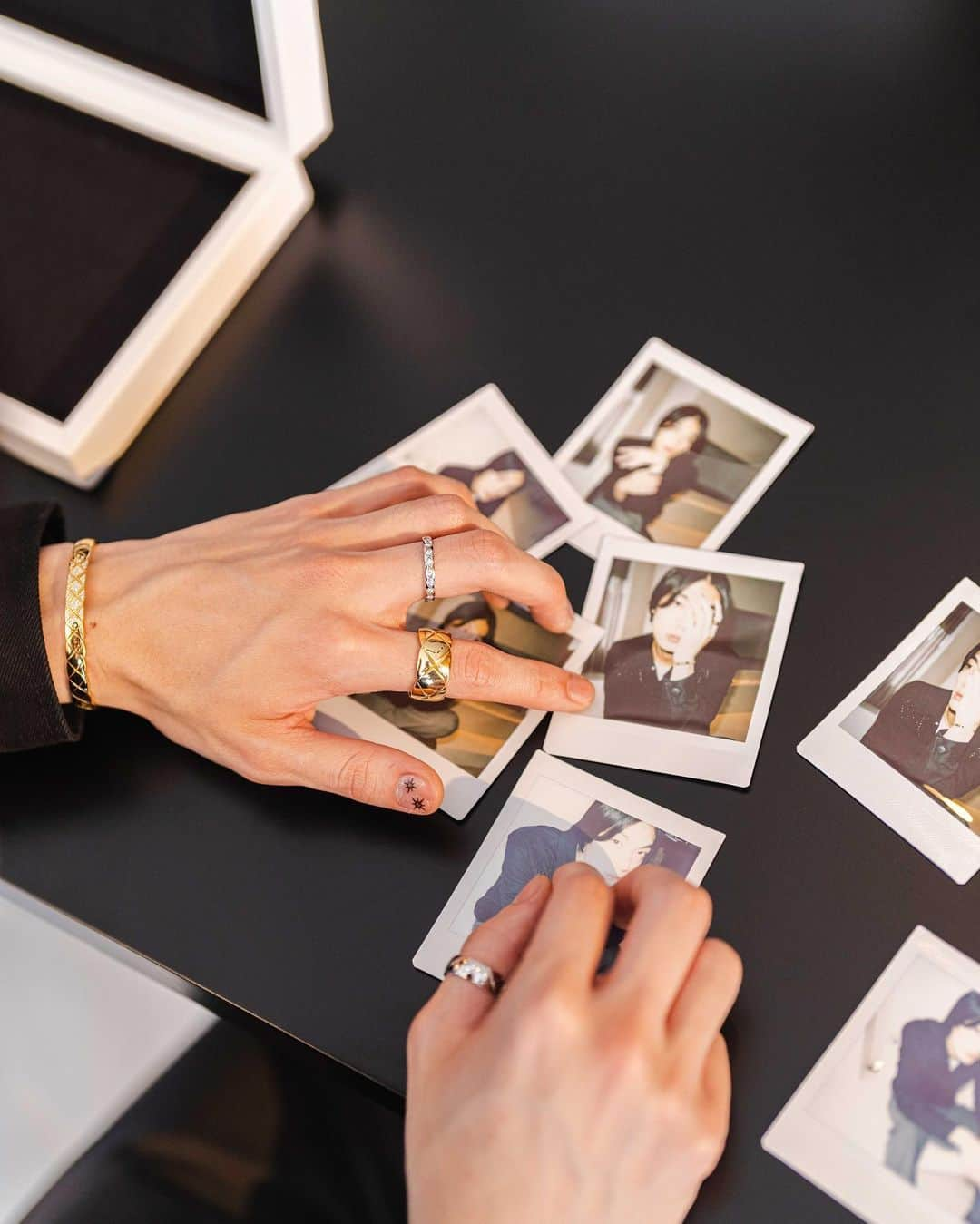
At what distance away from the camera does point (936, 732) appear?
847 millimetres

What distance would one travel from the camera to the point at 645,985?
672 millimetres

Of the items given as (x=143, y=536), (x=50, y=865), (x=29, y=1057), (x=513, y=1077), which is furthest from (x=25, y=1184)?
(x=513, y=1077)

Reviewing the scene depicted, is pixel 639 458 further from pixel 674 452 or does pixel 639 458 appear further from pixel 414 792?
pixel 414 792

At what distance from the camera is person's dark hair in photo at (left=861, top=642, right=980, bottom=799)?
2.72 feet

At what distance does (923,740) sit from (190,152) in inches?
34.4

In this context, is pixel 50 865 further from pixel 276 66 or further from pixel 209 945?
pixel 276 66

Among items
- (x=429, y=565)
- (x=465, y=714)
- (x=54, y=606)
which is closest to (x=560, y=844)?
(x=465, y=714)

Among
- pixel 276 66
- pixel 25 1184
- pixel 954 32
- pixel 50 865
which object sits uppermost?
pixel 954 32

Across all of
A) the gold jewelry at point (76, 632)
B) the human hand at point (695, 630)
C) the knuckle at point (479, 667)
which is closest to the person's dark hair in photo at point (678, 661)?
the human hand at point (695, 630)

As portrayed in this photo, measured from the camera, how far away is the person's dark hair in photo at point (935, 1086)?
0.71 metres

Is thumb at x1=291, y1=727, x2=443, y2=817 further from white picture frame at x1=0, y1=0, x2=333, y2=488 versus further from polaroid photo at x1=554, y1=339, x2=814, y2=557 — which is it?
white picture frame at x1=0, y1=0, x2=333, y2=488

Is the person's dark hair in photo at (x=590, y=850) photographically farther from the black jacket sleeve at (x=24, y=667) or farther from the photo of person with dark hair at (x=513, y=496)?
→ the black jacket sleeve at (x=24, y=667)

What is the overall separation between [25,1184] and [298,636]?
920mm

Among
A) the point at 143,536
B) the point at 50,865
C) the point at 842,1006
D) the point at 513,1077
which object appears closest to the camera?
the point at 513,1077
